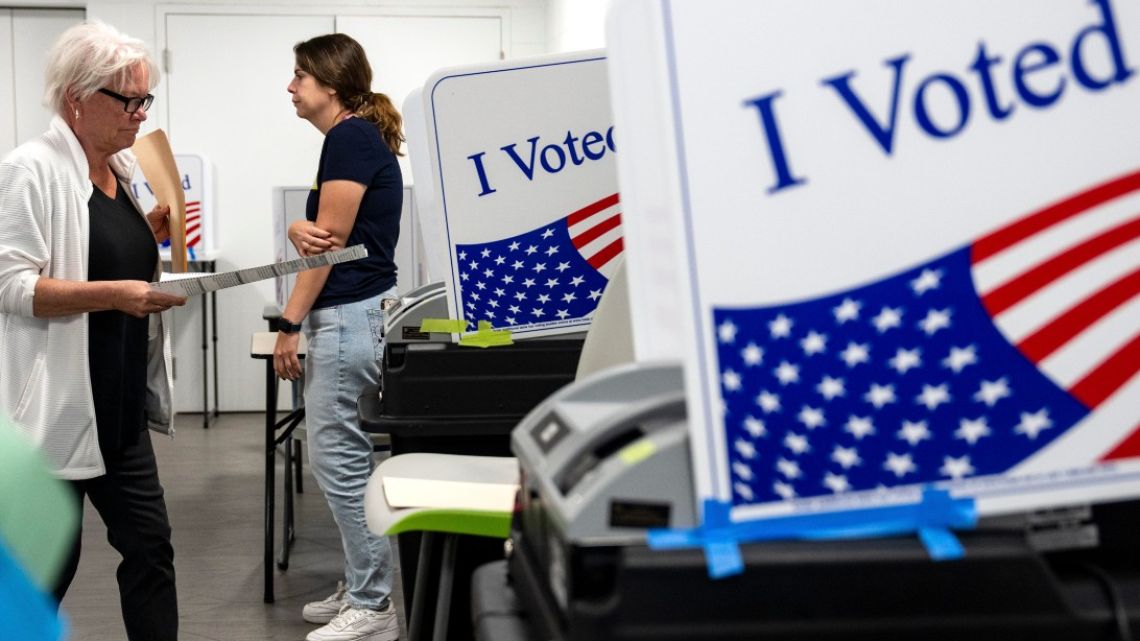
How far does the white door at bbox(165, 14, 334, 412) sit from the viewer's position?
21.8 ft

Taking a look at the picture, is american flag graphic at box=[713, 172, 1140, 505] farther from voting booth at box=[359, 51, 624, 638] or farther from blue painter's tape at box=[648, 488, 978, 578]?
voting booth at box=[359, 51, 624, 638]

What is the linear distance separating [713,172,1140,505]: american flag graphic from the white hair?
1744 mm

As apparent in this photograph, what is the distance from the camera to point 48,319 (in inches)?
83.2

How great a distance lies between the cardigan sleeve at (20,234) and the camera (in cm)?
206

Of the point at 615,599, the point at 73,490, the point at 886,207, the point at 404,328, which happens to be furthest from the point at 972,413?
the point at 73,490

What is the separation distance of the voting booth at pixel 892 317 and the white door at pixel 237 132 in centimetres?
607

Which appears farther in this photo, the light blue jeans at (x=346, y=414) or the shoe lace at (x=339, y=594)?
the shoe lace at (x=339, y=594)

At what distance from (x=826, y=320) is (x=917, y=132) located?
0.15 meters

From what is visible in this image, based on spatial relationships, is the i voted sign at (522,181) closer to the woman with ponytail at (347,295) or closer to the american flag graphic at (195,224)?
the woman with ponytail at (347,295)

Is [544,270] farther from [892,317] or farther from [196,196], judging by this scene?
[196,196]

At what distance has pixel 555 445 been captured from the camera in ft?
3.01

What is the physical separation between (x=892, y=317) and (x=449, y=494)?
595 millimetres

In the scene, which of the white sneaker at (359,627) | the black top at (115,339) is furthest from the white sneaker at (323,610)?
the black top at (115,339)

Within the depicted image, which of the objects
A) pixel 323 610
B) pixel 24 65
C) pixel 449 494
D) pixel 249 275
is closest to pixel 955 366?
pixel 449 494
